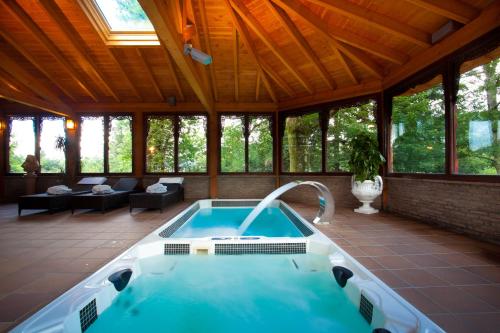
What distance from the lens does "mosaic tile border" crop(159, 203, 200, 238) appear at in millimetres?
3770

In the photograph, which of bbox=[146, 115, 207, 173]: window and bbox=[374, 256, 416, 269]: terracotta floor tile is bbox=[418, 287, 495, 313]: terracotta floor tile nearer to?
bbox=[374, 256, 416, 269]: terracotta floor tile

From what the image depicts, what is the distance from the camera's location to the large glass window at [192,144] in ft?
27.3

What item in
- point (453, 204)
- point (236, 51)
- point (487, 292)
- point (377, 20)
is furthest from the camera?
point (236, 51)

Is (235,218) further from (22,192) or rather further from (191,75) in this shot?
(22,192)

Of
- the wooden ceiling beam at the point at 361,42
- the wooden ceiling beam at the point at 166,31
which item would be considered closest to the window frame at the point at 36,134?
the wooden ceiling beam at the point at 166,31

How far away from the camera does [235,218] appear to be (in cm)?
602

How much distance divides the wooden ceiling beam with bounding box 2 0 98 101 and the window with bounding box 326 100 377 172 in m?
7.22

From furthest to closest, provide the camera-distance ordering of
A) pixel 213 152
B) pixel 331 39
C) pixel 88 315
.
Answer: pixel 213 152 → pixel 331 39 → pixel 88 315

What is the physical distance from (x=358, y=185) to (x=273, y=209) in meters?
2.43

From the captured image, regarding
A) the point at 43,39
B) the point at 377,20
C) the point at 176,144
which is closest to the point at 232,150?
the point at 176,144

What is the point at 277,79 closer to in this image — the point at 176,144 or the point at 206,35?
the point at 206,35

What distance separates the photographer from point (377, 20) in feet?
13.7

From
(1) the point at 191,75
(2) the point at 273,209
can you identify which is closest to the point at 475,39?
(1) the point at 191,75

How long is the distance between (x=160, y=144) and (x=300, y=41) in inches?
213
